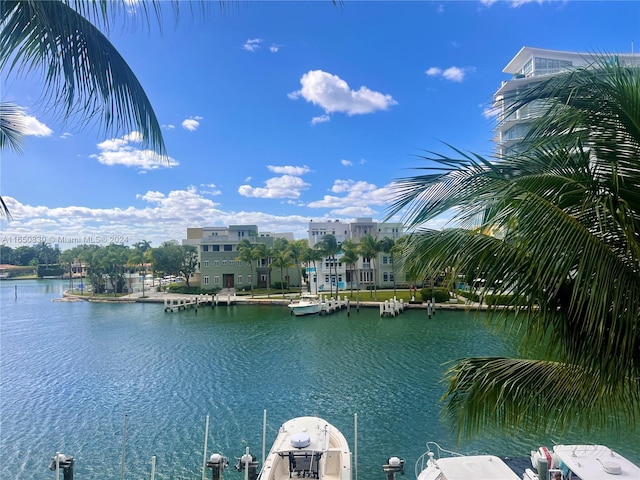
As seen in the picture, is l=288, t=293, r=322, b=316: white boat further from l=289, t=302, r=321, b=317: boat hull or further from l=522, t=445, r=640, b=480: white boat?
l=522, t=445, r=640, b=480: white boat

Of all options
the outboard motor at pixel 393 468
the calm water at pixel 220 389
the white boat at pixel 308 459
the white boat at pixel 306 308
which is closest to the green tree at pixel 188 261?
the calm water at pixel 220 389

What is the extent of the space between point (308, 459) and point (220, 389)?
8797 mm

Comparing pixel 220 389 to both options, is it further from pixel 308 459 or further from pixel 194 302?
pixel 194 302

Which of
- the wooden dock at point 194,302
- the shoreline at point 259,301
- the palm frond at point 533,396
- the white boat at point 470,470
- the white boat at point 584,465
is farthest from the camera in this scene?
the wooden dock at point 194,302

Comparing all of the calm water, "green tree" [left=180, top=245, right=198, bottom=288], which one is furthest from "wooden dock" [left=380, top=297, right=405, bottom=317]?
"green tree" [left=180, top=245, right=198, bottom=288]

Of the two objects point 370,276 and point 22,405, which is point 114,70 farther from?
point 370,276

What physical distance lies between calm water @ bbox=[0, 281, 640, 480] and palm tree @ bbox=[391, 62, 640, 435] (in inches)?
304

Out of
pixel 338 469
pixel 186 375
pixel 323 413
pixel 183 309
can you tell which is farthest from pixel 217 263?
pixel 338 469

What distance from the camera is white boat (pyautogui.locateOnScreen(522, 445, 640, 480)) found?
654cm

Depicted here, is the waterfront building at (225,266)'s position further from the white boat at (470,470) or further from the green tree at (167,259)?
the white boat at (470,470)

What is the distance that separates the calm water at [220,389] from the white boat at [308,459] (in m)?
1.50

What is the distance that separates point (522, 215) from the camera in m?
2.12

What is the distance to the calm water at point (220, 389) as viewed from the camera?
34.4ft

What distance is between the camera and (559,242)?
2.03 meters
